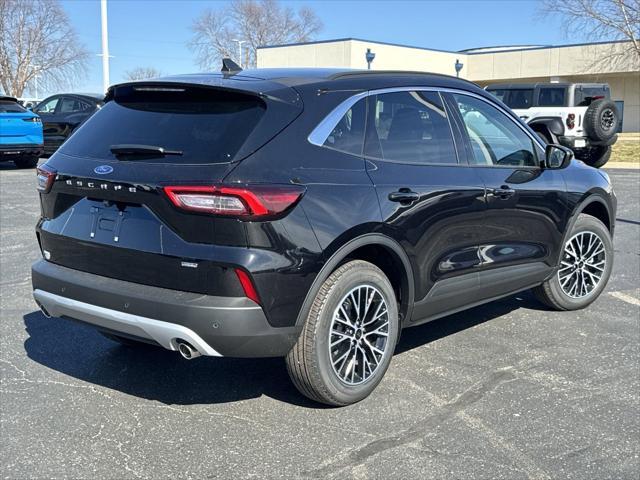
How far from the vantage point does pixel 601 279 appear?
233 inches

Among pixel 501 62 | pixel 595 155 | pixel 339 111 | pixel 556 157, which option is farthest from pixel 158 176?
pixel 501 62

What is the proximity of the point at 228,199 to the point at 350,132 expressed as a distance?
3.15ft

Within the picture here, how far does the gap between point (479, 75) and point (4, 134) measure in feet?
114

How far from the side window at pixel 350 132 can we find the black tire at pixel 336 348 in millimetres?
628

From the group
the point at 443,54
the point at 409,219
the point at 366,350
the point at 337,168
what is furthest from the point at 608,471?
the point at 443,54

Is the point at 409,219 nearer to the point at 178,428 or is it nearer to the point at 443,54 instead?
the point at 178,428

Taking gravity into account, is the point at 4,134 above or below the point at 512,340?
above

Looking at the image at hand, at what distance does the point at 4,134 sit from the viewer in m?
15.6

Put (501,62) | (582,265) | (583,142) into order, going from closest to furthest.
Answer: (582,265) → (583,142) → (501,62)

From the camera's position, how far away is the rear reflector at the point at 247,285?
332 centimetres

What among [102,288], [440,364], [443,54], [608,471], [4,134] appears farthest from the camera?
[443,54]

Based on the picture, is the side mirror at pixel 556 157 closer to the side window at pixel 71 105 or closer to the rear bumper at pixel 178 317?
the rear bumper at pixel 178 317

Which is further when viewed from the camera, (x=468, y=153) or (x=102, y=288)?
(x=468, y=153)

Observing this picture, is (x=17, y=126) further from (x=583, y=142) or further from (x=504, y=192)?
(x=504, y=192)
